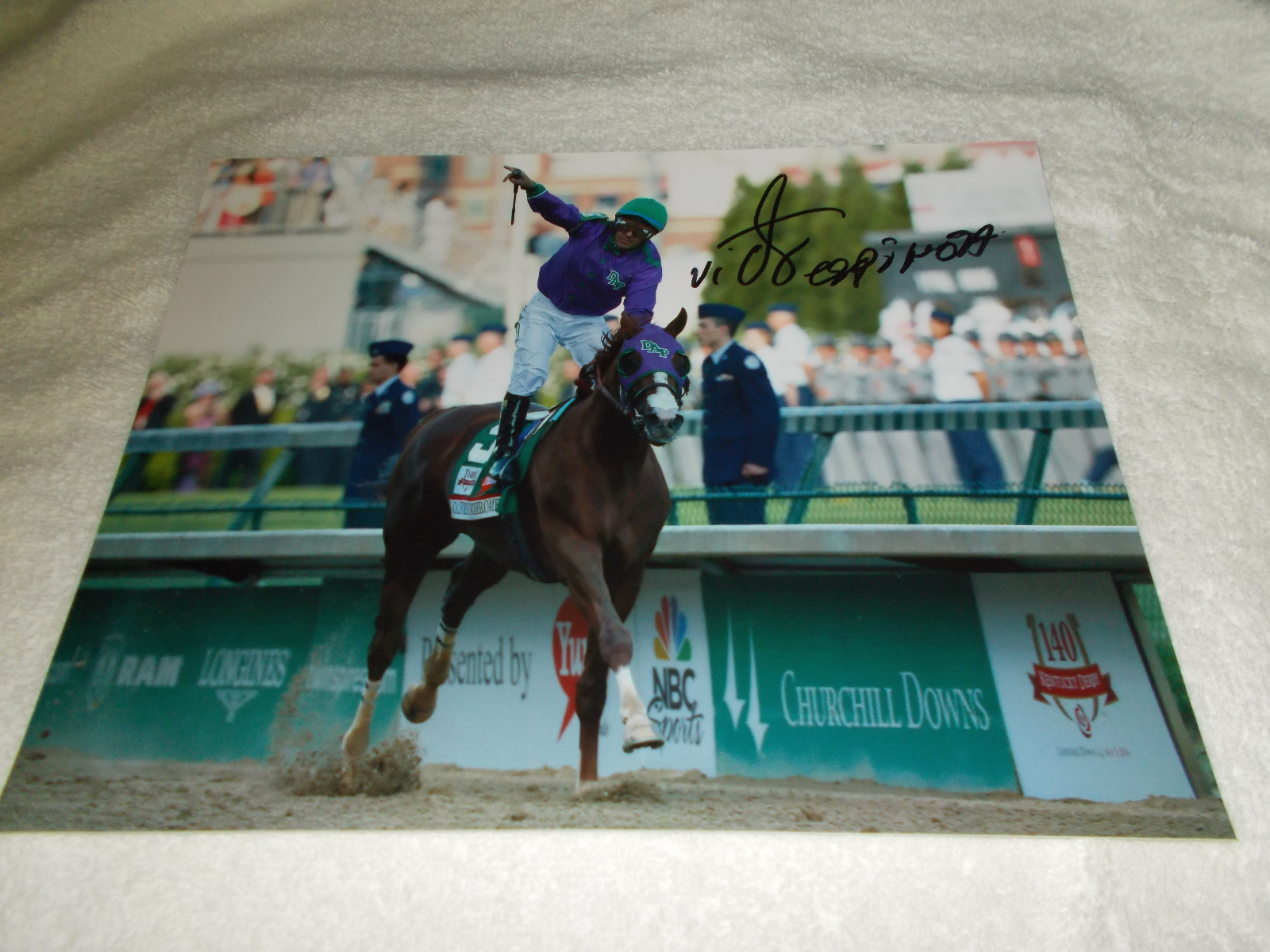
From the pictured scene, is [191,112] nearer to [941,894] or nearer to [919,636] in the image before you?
[919,636]

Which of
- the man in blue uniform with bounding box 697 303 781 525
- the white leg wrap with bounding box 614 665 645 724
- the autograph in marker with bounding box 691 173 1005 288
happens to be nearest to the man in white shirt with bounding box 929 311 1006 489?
the autograph in marker with bounding box 691 173 1005 288

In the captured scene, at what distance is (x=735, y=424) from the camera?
7.13 feet

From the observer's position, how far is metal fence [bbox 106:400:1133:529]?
2035mm

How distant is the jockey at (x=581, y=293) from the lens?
221 centimetres

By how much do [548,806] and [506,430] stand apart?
3.15ft

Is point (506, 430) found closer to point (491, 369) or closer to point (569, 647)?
point (491, 369)

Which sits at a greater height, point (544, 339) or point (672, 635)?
point (544, 339)

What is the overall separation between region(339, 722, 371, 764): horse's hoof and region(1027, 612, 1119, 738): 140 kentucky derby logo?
1523 mm

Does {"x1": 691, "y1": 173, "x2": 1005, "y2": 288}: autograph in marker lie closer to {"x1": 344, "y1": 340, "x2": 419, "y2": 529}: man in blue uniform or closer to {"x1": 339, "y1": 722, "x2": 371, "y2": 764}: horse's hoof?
{"x1": 344, "y1": 340, "x2": 419, "y2": 529}: man in blue uniform

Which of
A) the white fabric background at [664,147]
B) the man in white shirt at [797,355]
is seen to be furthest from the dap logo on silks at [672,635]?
the man in white shirt at [797,355]

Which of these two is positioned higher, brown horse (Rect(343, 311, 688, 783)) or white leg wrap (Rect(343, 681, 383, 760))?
brown horse (Rect(343, 311, 688, 783))

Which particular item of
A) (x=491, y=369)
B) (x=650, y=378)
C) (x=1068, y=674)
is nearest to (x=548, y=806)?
(x=650, y=378)

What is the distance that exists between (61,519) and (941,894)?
2.35 meters

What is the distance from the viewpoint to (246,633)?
2008mm
